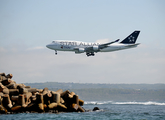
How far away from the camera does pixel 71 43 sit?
69750 mm

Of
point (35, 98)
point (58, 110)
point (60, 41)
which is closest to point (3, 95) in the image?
point (35, 98)

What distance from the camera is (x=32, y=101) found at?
43562 mm

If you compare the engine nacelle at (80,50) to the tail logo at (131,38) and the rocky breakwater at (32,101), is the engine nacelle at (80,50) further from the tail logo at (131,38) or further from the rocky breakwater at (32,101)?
the rocky breakwater at (32,101)

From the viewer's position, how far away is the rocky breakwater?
4188cm

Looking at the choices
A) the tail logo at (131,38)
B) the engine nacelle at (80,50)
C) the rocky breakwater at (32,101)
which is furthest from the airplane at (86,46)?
the rocky breakwater at (32,101)

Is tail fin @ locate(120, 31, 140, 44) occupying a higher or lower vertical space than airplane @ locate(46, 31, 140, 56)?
higher

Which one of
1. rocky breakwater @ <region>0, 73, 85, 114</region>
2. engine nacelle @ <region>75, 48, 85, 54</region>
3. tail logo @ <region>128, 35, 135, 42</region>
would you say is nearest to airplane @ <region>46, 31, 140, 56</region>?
engine nacelle @ <region>75, 48, 85, 54</region>

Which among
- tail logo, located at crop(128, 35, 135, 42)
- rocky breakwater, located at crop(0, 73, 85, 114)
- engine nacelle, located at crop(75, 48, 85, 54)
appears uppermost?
tail logo, located at crop(128, 35, 135, 42)

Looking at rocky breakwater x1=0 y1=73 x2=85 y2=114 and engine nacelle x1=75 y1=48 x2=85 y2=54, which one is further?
engine nacelle x1=75 y1=48 x2=85 y2=54

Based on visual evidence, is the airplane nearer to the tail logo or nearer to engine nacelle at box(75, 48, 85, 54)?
engine nacelle at box(75, 48, 85, 54)

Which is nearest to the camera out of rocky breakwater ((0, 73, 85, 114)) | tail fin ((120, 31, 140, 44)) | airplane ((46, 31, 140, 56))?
rocky breakwater ((0, 73, 85, 114))

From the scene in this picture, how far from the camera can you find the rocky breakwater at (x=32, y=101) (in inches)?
1649

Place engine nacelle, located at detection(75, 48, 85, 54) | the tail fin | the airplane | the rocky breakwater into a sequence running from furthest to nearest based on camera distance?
the tail fin < engine nacelle, located at detection(75, 48, 85, 54) < the airplane < the rocky breakwater

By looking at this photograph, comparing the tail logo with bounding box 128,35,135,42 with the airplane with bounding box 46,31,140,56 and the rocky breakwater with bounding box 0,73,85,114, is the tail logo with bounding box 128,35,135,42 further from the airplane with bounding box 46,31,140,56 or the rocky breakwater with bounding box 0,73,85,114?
the rocky breakwater with bounding box 0,73,85,114
